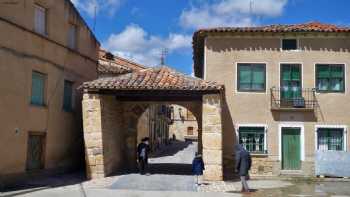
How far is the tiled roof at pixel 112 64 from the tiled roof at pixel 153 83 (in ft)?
25.5

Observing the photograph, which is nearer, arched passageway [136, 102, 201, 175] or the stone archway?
the stone archway

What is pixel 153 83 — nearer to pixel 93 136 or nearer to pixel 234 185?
pixel 93 136

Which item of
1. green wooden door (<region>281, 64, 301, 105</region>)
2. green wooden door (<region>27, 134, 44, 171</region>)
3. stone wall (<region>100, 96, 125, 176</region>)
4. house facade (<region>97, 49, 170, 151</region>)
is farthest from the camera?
house facade (<region>97, 49, 170, 151</region>)

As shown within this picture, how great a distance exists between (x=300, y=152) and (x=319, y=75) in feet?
11.5

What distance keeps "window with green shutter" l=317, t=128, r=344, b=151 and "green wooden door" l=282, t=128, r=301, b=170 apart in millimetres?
950

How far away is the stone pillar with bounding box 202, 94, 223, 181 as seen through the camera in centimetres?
1944

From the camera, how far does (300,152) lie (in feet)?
73.2

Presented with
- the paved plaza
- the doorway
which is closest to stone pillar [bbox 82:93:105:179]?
the paved plaza

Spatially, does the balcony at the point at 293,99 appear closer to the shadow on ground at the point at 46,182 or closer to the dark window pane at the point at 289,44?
the dark window pane at the point at 289,44

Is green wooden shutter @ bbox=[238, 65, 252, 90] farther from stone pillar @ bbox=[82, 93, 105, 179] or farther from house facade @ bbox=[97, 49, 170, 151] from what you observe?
stone pillar @ bbox=[82, 93, 105, 179]

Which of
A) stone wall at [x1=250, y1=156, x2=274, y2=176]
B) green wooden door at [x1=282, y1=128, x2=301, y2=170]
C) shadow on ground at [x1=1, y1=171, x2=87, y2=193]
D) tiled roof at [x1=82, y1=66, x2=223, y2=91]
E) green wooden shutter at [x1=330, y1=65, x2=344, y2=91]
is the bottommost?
shadow on ground at [x1=1, y1=171, x2=87, y2=193]

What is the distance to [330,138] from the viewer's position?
22359 millimetres

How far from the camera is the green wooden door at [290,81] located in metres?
22.5

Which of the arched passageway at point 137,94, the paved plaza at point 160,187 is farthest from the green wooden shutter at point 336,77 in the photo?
the arched passageway at point 137,94
